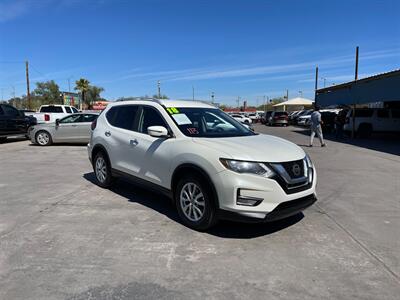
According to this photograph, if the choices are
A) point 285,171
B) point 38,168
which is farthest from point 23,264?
point 38,168

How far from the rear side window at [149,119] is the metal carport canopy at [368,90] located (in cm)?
1596

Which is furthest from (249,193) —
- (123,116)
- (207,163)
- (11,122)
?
(11,122)

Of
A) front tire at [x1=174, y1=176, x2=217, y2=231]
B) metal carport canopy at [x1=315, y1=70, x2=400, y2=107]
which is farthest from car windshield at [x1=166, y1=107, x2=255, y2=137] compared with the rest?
metal carport canopy at [x1=315, y1=70, x2=400, y2=107]

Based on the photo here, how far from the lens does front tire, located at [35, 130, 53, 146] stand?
51.8 ft

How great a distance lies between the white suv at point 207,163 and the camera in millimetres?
4293

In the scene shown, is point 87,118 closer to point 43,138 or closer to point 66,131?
point 66,131

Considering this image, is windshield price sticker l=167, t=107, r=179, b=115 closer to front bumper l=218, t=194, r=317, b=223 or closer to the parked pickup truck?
front bumper l=218, t=194, r=317, b=223

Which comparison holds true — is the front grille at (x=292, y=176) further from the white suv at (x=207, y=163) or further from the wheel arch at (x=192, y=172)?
the wheel arch at (x=192, y=172)

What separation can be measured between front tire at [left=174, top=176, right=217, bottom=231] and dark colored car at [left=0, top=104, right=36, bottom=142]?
1424 cm

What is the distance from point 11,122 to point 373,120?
20.3m

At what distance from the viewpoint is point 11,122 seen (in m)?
16.7

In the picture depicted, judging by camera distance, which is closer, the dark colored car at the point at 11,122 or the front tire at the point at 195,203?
the front tire at the point at 195,203

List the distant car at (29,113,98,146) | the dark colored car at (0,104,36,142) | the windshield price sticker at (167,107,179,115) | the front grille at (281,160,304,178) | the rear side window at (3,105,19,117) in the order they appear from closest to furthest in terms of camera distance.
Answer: the front grille at (281,160,304,178) → the windshield price sticker at (167,107,179,115) → the distant car at (29,113,98,146) → the dark colored car at (0,104,36,142) → the rear side window at (3,105,19,117)

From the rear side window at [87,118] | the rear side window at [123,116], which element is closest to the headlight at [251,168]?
the rear side window at [123,116]
